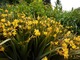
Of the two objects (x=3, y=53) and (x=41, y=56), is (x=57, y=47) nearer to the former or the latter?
(x=41, y=56)

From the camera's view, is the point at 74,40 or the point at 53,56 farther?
the point at 74,40

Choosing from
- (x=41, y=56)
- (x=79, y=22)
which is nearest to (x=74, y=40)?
(x=41, y=56)

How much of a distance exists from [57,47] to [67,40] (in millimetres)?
190

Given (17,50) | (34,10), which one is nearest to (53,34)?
(17,50)

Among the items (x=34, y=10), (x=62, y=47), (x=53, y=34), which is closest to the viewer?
(x=62, y=47)

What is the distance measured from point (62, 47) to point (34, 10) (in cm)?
255

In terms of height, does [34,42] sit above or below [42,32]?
below

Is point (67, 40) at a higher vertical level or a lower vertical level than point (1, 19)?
lower

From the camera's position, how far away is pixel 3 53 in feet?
12.8

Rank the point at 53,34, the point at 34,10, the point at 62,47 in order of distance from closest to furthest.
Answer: the point at 62,47 → the point at 53,34 → the point at 34,10

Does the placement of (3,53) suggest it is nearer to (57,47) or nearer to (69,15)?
(57,47)

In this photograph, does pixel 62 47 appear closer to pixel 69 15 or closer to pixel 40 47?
pixel 40 47

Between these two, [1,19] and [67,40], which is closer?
[67,40]

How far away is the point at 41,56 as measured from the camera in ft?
12.5
